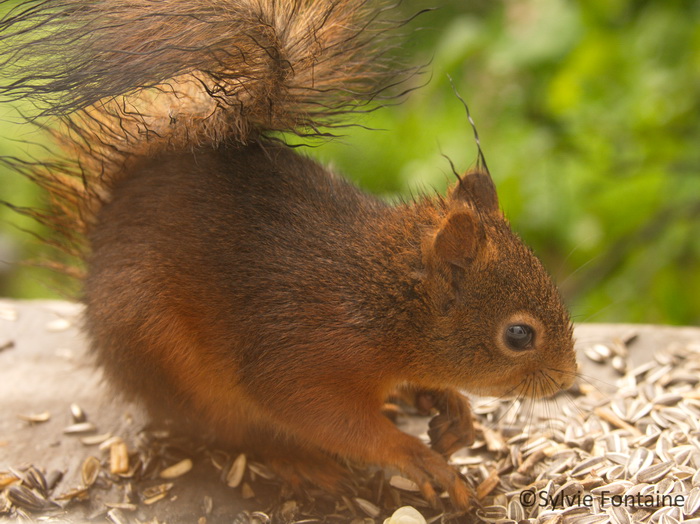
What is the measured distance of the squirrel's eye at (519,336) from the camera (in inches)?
86.1

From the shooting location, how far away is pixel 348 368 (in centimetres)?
218

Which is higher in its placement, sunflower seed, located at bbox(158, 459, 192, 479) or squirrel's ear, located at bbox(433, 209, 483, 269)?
squirrel's ear, located at bbox(433, 209, 483, 269)

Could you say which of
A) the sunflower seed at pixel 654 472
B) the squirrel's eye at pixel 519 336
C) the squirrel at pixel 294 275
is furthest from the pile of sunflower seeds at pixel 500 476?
the squirrel's eye at pixel 519 336

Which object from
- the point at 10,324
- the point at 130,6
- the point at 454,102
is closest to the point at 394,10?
the point at 130,6

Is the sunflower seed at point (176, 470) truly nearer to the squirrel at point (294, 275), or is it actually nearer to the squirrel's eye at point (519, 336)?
the squirrel at point (294, 275)

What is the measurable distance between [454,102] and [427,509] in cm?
341

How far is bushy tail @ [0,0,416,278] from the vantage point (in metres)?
1.90

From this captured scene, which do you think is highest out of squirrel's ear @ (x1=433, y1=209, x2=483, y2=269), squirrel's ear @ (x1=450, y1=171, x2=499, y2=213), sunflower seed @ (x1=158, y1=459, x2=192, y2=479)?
squirrel's ear @ (x1=450, y1=171, x2=499, y2=213)

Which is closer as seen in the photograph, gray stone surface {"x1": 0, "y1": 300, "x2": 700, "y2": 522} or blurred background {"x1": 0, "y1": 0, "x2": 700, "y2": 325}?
gray stone surface {"x1": 0, "y1": 300, "x2": 700, "y2": 522}

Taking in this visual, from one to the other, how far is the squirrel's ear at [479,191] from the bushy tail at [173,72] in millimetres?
421

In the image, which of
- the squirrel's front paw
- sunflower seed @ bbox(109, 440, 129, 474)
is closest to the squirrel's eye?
the squirrel's front paw

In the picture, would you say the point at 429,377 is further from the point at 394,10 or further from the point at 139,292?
the point at 394,10

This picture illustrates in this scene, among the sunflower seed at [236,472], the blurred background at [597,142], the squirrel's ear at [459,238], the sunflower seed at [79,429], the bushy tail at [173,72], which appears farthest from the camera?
the blurred background at [597,142]

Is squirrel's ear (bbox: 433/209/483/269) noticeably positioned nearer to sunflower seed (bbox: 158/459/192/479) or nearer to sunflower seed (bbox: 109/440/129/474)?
sunflower seed (bbox: 158/459/192/479)
